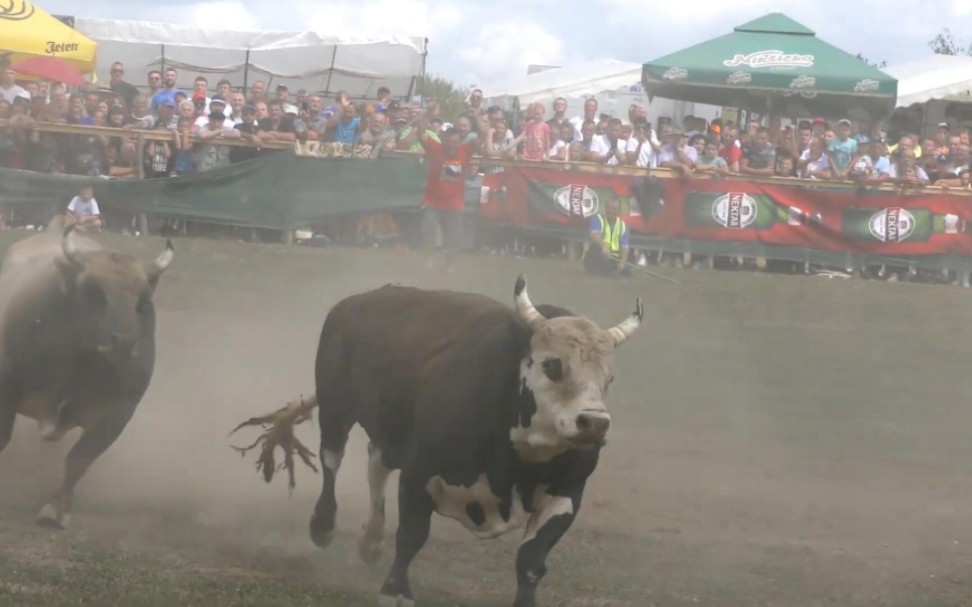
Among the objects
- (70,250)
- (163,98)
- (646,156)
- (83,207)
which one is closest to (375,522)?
(70,250)

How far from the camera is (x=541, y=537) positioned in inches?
259

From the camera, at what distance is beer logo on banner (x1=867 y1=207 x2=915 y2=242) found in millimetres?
19344

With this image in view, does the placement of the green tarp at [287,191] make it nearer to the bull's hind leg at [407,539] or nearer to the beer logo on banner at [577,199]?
the beer logo on banner at [577,199]

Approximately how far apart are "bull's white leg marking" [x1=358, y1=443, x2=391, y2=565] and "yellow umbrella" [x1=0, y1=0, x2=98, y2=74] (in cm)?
1483

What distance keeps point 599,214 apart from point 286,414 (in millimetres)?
10633

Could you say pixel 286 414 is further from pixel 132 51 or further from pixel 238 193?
pixel 132 51

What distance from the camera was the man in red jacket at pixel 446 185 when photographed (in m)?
18.3

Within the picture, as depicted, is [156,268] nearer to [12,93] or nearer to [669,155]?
[12,93]

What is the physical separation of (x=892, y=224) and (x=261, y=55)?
13.3 m

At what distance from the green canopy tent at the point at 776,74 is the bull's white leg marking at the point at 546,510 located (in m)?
15.5

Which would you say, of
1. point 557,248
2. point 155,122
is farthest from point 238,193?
point 557,248

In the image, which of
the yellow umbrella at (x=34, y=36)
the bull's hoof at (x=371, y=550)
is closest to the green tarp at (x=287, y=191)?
the yellow umbrella at (x=34, y=36)

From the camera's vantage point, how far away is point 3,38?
20.8 m

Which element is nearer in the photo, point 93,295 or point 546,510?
point 546,510
